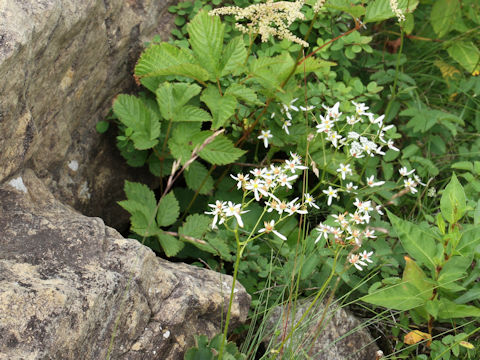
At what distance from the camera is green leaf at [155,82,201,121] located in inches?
110

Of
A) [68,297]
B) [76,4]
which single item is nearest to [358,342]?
[68,297]

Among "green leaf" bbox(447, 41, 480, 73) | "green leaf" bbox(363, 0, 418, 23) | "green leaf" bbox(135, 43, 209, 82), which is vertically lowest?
"green leaf" bbox(447, 41, 480, 73)

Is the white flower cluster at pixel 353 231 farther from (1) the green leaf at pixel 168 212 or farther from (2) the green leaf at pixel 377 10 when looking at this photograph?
(2) the green leaf at pixel 377 10

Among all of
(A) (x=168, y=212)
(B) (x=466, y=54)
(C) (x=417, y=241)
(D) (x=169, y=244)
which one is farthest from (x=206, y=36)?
(B) (x=466, y=54)

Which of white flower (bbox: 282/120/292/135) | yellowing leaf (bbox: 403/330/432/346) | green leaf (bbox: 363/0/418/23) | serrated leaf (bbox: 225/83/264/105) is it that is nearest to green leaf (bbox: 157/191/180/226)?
serrated leaf (bbox: 225/83/264/105)

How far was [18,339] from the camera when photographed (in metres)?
1.71

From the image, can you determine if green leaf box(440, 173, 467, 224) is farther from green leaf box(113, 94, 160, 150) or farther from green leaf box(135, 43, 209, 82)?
green leaf box(113, 94, 160, 150)

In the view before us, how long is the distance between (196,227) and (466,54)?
91.0 inches

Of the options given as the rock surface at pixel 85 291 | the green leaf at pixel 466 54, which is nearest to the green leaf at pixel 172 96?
the rock surface at pixel 85 291

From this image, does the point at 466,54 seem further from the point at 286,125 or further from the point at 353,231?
the point at 353,231

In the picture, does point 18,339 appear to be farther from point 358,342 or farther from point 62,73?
point 358,342

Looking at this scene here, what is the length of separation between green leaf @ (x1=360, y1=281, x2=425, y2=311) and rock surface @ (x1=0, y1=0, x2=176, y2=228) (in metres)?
1.58

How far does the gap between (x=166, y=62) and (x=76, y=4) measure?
1.67 feet

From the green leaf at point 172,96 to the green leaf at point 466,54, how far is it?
6.43 ft
